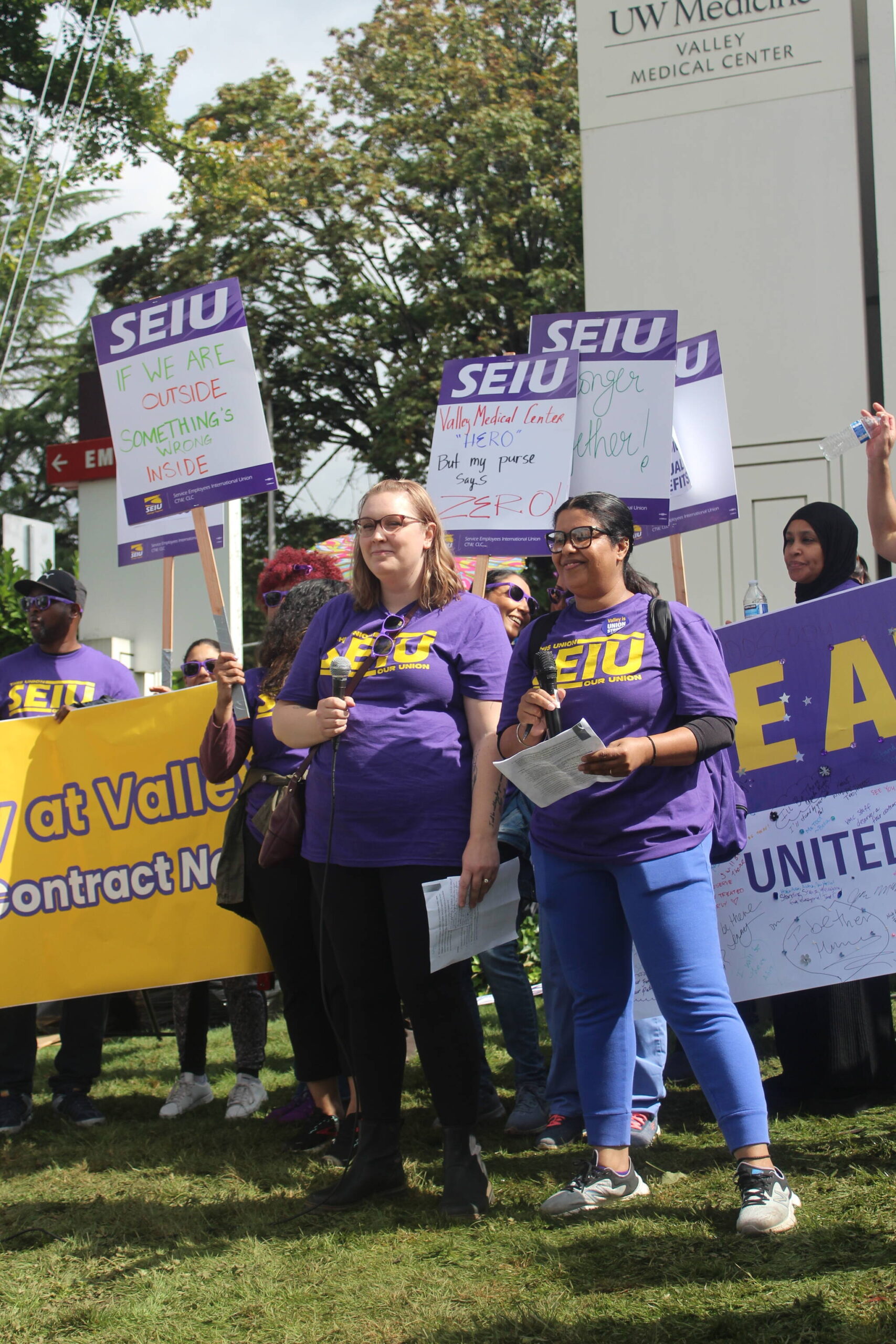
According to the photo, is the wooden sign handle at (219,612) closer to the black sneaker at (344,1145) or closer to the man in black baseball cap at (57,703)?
the man in black baseball cap at (57,703)

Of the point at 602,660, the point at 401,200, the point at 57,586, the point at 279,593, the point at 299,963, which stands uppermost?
the point at 401,200

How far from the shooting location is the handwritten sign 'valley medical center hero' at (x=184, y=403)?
15.5ft

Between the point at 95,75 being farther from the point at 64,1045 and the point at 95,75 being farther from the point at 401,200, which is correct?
the point at 64,1045

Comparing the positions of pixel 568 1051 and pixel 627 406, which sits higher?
pixel 627 406

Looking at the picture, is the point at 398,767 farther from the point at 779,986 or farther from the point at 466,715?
the point at 779,986

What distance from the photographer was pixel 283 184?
22.1m

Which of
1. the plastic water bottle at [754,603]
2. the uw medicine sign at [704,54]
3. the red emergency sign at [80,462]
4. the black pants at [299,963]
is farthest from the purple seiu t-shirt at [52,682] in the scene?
the red emergency sign at [80,462]

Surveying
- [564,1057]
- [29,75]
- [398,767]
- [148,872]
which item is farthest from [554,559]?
[29,75]

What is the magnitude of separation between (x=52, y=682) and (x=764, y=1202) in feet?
11.2

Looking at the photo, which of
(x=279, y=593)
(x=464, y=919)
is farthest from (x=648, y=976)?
(x=279, y=593)

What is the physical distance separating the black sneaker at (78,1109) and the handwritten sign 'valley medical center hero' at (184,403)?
225 centimetres

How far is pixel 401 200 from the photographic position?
2255cm

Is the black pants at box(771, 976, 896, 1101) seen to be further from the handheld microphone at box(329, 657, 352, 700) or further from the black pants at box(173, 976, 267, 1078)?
the black pants at box(173, 976, 267, 1078)

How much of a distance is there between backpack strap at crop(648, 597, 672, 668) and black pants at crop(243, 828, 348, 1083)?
63.2 inches
